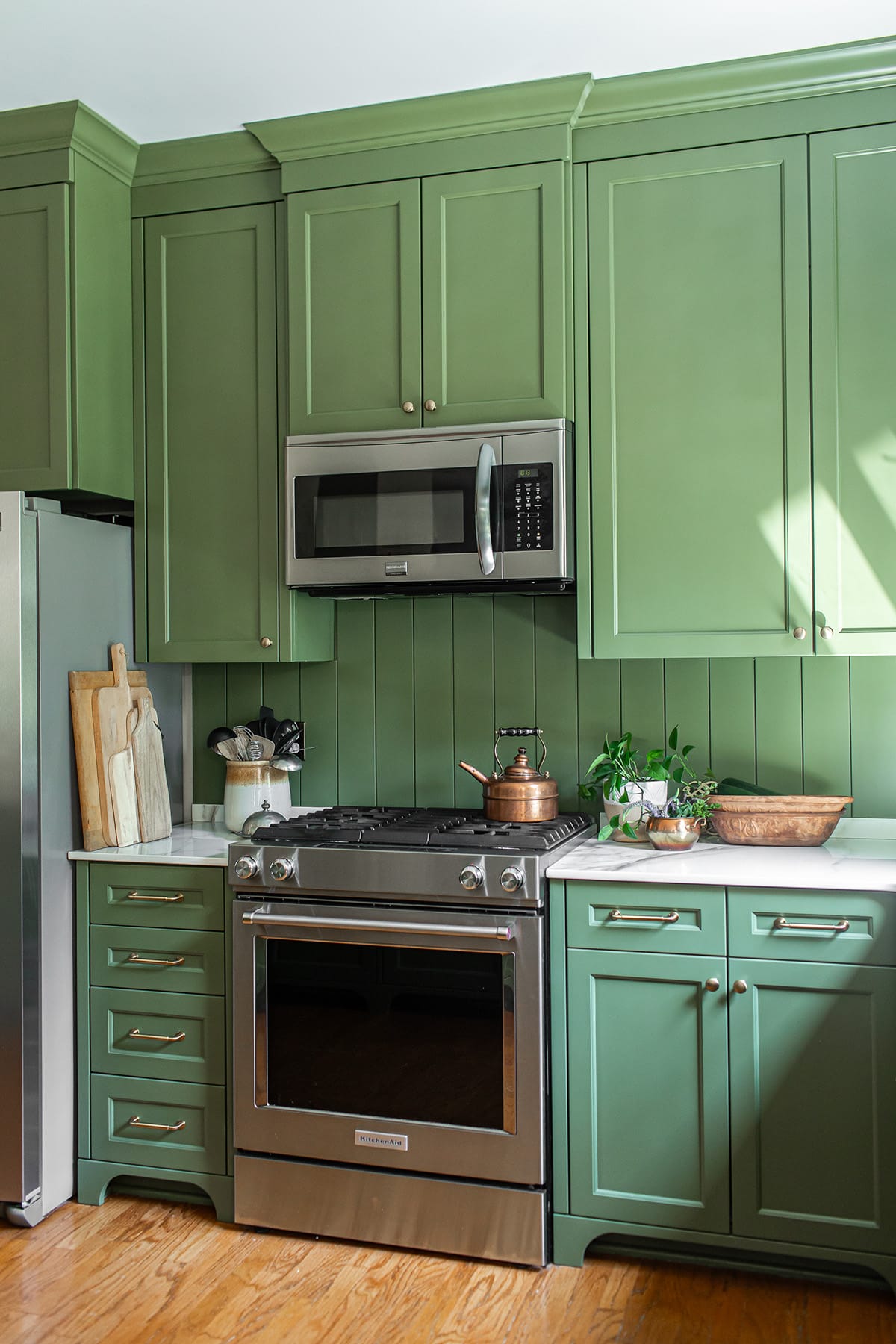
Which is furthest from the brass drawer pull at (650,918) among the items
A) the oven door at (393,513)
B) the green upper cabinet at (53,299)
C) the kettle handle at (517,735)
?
the green upper cabinet at (53,299)

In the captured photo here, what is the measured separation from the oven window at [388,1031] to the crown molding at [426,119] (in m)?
1.95

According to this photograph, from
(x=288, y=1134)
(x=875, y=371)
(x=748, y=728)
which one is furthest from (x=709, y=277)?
(x=288, y=1134)

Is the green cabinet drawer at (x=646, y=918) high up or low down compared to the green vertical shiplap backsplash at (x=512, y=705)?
down

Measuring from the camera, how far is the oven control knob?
238 centimetres

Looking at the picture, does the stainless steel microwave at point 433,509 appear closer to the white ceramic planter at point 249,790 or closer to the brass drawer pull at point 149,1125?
the white ceramic planter at point 249,790

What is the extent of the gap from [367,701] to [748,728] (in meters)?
1.05

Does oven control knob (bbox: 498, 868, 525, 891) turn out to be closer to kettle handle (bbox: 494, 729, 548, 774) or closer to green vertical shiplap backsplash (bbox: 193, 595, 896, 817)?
kettle handle (bbox: 494, 729, 548, 774)

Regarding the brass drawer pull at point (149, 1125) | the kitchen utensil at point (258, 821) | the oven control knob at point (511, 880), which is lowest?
the brass drawer pull at point (149, 1125)

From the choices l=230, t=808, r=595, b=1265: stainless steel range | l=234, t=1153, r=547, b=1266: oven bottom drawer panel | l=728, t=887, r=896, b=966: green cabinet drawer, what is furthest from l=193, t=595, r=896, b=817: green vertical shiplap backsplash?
l=234, t=1153, r=547, b=1266: oven bottom drawer panel

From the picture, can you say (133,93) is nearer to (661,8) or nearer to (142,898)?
(661,8)

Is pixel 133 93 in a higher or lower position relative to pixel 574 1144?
higher

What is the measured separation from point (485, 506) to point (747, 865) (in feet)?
3.32

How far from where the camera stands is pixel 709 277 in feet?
8.58

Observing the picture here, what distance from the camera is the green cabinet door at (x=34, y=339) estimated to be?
2.85 metres
